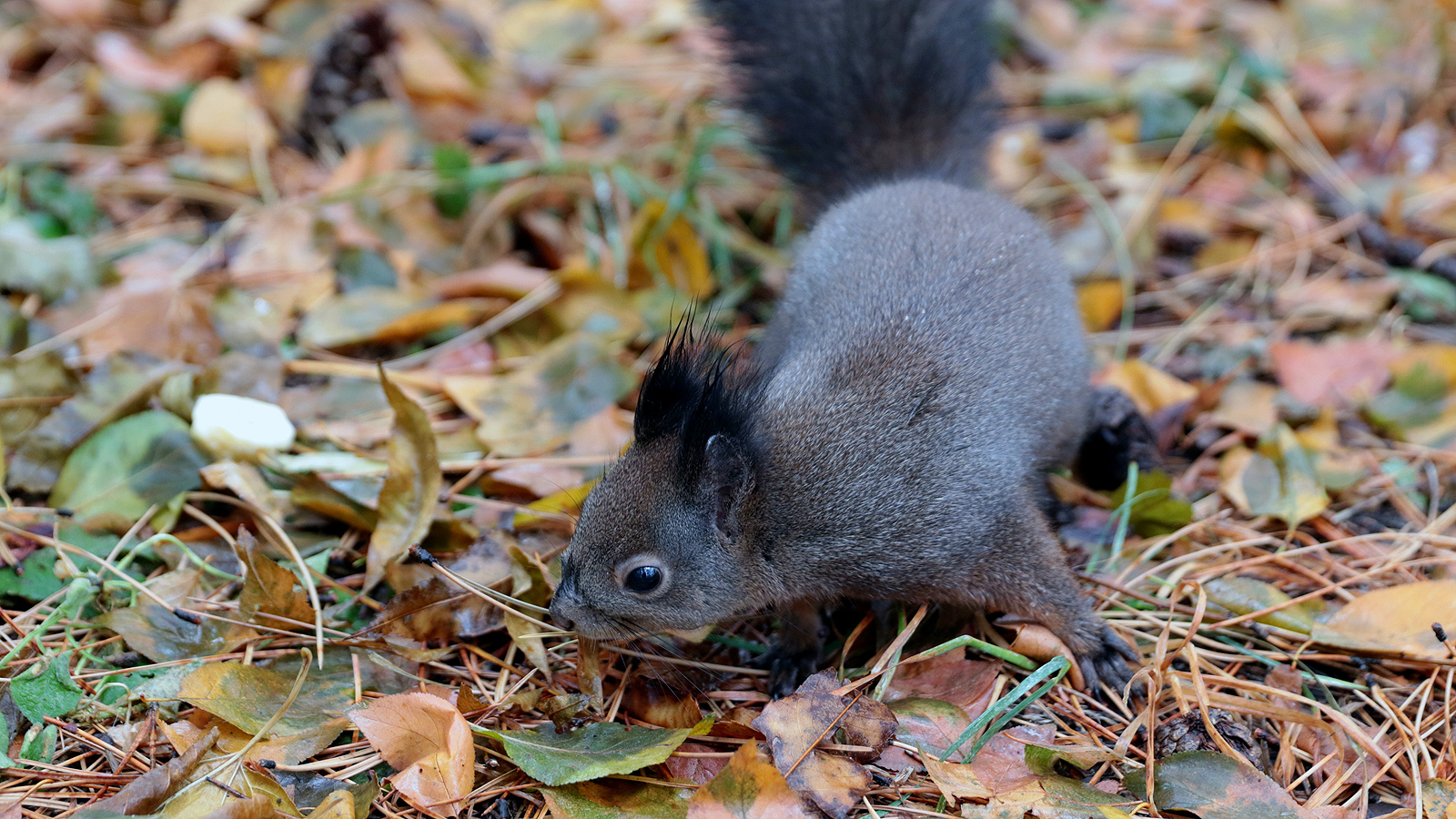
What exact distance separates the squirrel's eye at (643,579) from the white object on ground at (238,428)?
3.30ft

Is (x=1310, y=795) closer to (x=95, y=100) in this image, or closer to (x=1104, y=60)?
(x=1104, y=60)

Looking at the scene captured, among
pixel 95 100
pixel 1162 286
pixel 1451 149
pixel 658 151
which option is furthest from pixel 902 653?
pixel 95 100

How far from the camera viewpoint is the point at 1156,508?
2.50 meters

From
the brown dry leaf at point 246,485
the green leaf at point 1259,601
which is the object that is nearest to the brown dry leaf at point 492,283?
the brown dry leaf at point 246,485

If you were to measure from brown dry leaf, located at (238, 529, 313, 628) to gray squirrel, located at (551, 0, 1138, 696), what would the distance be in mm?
520

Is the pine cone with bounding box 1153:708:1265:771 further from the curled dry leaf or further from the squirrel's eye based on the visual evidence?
the curled dry leaf

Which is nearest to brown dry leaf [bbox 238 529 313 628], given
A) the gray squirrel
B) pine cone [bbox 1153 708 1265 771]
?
the gray squirrel

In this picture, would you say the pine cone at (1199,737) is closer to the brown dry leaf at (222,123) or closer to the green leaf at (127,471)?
the green leaf at (127,471)

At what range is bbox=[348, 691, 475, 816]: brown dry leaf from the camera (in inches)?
70.9

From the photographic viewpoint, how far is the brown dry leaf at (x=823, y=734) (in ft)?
5.96

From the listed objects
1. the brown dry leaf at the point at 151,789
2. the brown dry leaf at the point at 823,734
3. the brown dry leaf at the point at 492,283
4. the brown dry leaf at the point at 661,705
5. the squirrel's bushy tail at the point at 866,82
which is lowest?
the brown dry leaf at the point at 661,705

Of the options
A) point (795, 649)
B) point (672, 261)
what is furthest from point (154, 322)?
point (795, 649)

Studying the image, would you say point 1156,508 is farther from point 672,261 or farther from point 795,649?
point 672,261

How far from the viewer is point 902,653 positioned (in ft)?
7.42
